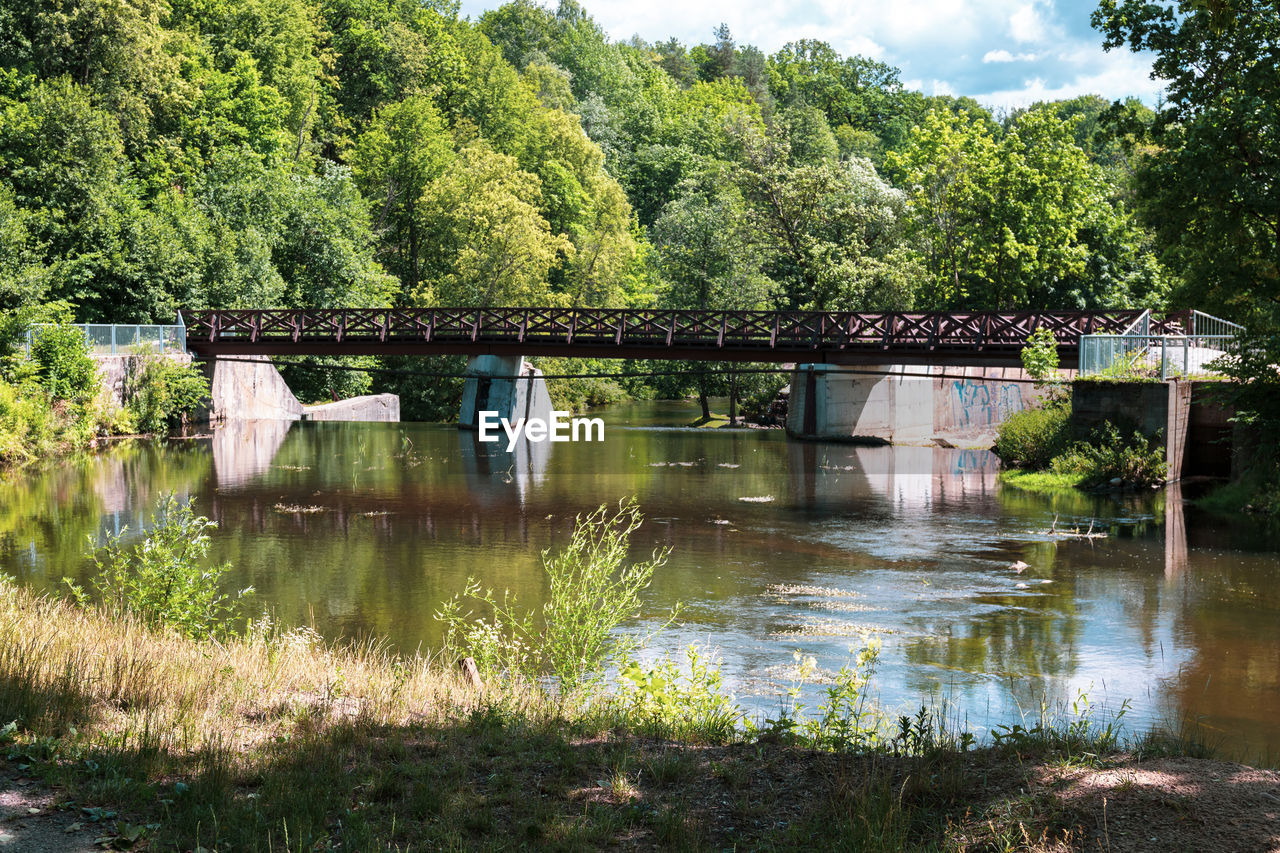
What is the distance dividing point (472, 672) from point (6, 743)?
3464 mm

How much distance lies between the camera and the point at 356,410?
4888 centimetres

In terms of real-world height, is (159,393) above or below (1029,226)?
below

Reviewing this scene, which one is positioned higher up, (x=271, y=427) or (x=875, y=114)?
(x=875, y=114)

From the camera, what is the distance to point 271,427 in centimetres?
4228

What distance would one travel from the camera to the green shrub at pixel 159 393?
35.3 meters

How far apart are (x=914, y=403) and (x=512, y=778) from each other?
33.4 m

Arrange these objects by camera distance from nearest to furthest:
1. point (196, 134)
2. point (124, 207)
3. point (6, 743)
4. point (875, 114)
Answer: point (6, 743) → point (124, 207) → point (196, 134) → point (875, 114)

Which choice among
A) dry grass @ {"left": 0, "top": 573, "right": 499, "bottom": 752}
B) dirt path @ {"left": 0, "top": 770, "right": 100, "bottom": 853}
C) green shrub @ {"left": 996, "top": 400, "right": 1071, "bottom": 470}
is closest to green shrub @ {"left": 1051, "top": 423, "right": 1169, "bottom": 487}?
green shrub @ {"left": 996, "top": 400, "right": 1071, "bottom": 470}

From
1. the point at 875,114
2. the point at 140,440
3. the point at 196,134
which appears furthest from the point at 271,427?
the point at 875,114

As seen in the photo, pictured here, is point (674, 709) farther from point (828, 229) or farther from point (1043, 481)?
point (828, 229)

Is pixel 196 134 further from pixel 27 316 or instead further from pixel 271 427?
pixel 27 316

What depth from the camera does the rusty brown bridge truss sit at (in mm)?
30297

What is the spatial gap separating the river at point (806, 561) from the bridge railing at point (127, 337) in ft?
15.0

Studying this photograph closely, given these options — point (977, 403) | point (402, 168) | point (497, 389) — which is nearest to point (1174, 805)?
point (977, 403)
